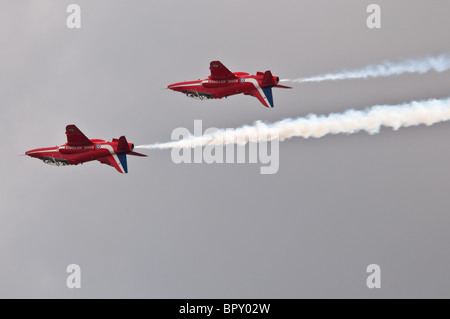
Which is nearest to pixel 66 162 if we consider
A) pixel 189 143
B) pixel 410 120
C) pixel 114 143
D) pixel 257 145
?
pixel 114 143

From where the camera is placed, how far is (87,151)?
62312mm

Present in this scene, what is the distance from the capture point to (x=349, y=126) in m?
61.0

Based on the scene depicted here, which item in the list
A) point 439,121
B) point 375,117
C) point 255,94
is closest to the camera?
point 439,121

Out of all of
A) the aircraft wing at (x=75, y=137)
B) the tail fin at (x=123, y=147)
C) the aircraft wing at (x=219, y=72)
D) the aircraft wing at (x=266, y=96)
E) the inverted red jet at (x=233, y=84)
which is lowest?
the tail fin at (x=123, y=147)

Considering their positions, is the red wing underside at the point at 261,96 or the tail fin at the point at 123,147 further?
the red wing underside at the point at 261,96

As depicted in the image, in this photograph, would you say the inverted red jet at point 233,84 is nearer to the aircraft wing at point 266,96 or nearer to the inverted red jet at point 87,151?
the aircraft wing at point 266,96

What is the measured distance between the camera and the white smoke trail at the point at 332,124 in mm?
56919

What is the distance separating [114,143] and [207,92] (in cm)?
948

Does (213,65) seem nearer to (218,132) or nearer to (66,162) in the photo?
(218,132)

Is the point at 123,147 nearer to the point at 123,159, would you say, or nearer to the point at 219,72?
the point at 123,159

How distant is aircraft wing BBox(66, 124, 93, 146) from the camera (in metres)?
62.1

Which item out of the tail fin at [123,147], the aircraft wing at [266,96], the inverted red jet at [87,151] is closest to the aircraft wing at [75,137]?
the inverted red jet at [87,151]

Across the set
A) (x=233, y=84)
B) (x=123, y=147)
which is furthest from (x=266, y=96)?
(x=123, y=147)

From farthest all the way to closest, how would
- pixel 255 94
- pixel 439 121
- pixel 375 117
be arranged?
pixel 255 94 < pixel 375 117 < pixel 439 121
